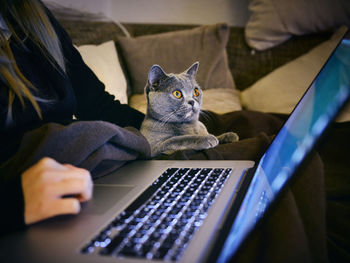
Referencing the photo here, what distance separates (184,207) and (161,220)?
5 centimetres

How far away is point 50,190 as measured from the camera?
0.33 metres

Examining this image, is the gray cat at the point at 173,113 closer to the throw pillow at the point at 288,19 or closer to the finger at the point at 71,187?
the finger at the point at 71,187

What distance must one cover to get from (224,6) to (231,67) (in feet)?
1.27

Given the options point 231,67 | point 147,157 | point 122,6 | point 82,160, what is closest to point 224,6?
point 231,67

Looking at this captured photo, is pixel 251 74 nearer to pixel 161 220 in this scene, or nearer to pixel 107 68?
pixel 107 68

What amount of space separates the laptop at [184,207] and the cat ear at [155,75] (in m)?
0.23

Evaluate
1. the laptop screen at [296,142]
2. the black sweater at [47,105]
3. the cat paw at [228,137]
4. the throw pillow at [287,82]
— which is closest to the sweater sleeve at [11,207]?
the black sweater at [47,105]

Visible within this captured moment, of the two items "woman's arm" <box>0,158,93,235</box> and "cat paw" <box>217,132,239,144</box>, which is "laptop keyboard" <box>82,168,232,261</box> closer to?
"woman's arm" <box>0,158,93,235</box>

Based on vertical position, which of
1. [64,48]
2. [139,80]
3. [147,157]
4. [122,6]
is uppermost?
[122,6]

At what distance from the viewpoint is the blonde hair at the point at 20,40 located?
0.52 metres

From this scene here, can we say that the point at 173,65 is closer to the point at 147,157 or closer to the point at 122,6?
the point at 147,157

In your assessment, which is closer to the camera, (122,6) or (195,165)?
(195,165)

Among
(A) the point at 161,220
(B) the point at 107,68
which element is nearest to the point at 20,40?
(B) the point at 107,68

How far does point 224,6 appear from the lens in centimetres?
161
